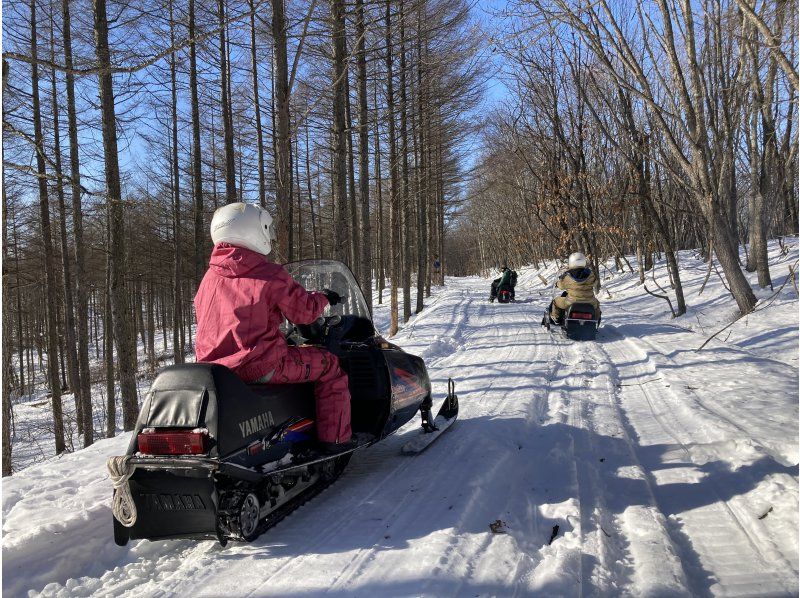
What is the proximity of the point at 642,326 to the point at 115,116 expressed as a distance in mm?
10721

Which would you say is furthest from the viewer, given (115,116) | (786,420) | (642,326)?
(642,326)

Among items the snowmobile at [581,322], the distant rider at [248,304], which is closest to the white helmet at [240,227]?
the distant rider at [248,304]

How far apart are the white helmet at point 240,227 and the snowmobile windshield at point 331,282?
123cm

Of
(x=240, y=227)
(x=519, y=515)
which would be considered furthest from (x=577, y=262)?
(x=240, y=227)

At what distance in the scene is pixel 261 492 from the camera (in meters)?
3.24

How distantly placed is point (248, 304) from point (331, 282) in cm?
149

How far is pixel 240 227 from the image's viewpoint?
3264 mm

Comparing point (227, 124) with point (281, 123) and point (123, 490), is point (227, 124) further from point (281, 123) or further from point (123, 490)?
point (123, 490)

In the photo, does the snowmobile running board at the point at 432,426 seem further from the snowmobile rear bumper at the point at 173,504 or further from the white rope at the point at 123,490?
the white rope at the point at 123,490

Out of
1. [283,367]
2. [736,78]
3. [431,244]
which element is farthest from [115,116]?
[431,244]

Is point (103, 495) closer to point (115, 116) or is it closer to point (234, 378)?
point (234, 378)

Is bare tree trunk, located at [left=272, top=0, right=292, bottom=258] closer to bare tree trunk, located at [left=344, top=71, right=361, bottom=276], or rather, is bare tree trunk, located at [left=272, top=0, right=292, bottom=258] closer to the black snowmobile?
A: bare tree trunk, located at [left=344, top=71, right=361, bottom=276]

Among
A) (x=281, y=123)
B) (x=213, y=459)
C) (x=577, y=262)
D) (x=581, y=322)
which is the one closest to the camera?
(x=213, y=459)

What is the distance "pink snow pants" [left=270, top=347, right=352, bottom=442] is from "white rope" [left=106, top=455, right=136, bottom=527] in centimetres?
113
